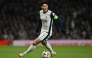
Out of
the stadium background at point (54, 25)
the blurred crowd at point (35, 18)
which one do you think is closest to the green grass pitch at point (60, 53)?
the stadium background at point (54, 25)

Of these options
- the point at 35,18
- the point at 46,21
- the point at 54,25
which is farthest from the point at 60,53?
the point at 35,18

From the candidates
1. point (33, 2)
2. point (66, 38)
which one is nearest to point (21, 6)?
point (33, 2)

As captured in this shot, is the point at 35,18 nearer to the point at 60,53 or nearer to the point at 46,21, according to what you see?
the point at 60,53

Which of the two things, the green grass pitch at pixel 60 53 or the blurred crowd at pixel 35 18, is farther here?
the blurred crowd at pixel 35 18

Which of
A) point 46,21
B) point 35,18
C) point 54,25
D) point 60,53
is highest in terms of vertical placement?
point 46,21

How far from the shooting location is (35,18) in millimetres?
27406

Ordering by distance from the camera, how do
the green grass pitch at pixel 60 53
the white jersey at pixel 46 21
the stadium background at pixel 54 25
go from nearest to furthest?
the white jersey at pixel 46 21 < the green grass pitch at pixel 60 53 < the stadium background at pixel 54 25

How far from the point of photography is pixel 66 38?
25797mm

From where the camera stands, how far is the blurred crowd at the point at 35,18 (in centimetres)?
2562

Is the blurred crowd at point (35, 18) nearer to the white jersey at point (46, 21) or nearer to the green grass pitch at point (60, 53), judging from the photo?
the green grass pitch at point (60, 53)

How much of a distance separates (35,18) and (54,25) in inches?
88.2

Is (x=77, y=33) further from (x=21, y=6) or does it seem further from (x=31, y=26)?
(x=21, y=6)

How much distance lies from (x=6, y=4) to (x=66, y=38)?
6541 mm

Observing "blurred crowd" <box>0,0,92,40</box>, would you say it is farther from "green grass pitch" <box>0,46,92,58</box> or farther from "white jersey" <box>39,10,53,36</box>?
"white jersey" <box>39,10,53,36</box>
